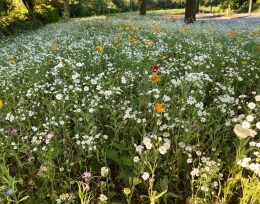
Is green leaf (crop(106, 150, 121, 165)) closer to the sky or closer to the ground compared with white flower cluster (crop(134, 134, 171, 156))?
closer to the ground

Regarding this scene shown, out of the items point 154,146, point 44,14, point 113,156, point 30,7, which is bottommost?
point 44,14

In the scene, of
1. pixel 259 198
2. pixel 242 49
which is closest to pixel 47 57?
pixel 242 49

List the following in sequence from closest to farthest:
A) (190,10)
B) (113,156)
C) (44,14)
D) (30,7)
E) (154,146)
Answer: (154,146), (113,156), (190,10), (30,7), (44,14)

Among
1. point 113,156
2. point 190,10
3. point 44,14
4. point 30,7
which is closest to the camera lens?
point 113,156

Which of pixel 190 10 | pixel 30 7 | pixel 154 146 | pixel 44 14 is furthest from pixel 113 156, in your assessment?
pixel 44 14

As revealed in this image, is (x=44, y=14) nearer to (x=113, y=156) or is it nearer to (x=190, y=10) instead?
(x=190, y=10)

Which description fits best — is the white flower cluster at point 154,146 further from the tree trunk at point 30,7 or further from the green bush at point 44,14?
the green bush at point 44,14

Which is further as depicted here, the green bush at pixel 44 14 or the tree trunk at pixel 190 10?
the green bush at pixel 44 14

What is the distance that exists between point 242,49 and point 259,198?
5312mm

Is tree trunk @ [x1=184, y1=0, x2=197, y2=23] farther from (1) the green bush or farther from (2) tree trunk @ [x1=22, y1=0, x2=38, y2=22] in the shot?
(1) the green bush

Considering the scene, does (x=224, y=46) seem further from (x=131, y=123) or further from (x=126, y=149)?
(x=126, y=149)

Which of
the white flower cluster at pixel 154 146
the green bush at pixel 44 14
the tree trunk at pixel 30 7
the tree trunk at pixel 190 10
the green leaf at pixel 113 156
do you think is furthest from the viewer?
the green bush at pixel 44 14

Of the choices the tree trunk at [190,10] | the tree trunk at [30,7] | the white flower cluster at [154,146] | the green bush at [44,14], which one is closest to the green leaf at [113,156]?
the white flower cluster at [154,146]

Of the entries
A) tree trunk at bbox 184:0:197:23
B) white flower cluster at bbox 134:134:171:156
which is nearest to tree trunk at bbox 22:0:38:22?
tree trunk at bbox 184:0:197:23
